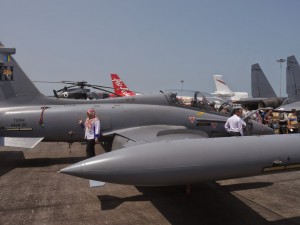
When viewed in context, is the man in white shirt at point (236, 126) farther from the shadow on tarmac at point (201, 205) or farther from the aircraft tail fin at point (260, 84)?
the aircraft tail fin at point (260, 84)

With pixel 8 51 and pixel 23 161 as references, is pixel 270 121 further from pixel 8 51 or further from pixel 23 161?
pixel 8 51

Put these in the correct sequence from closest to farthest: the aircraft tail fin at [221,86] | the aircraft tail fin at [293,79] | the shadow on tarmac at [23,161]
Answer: the shadow on tarmac at [23,161] → the aircraft tail fin at [293,79] → the aircraft tail fin at [221,86]

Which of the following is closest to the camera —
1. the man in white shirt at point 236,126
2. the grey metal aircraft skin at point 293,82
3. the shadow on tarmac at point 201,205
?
the shadow on tarmac at point 201,205

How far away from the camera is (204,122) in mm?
9078

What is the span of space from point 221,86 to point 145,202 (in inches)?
2122

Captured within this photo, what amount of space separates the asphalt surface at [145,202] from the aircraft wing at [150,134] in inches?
47.1

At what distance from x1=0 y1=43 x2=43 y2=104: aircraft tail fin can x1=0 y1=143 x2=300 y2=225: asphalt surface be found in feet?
8.74

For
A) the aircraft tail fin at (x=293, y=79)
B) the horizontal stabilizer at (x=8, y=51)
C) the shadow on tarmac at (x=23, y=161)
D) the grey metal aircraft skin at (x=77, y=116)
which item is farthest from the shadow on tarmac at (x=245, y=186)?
the aircraft tail fin at (x=293, y=79)

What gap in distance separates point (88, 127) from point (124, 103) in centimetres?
204

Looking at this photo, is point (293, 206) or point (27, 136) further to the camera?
point (27, 136)

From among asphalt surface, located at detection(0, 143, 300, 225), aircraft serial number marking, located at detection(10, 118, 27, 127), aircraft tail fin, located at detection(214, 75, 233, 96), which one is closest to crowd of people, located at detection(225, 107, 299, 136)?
asphalt surface, located at detection(0, 143, 300, 225)

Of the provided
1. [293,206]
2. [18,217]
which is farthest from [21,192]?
[293,206]

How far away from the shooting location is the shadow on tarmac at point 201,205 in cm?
478

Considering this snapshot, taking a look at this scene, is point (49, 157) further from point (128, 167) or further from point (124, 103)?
point (128, 167)
